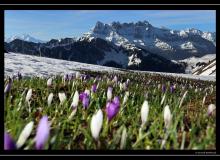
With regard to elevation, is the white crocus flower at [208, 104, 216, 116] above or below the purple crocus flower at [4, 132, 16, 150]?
above

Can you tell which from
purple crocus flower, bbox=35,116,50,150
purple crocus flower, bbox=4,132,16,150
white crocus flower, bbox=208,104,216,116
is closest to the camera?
purple crocus flower, bbox=35,116,50,150

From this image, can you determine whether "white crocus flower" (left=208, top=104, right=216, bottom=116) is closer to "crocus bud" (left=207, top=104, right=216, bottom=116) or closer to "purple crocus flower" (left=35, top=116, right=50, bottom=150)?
"crocus bud" (left=207, top=104, right=216, bottom=116)

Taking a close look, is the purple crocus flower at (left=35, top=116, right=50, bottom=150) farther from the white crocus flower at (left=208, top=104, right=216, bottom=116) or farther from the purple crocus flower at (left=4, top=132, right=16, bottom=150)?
the white crocus flower at (left=208, top=104, right=216, bottom=116)

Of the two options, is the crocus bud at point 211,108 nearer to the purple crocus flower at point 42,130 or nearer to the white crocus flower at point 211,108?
the white crocus flower at point 211,108

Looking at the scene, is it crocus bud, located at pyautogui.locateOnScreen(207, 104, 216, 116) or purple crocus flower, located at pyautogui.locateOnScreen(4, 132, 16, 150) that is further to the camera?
crocus bud, located at pyautogui.locateOnScreen(207, 104, 216, 116)

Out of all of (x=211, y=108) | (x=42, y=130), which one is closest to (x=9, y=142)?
(x=42, y=130)

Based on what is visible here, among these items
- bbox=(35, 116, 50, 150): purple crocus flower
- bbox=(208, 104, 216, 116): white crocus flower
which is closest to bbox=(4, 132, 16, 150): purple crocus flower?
bbox=(35, 116, 50, 150): purple crocus flower

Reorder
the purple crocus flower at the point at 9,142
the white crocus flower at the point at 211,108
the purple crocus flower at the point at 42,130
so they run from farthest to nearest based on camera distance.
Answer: the white crocus flower at the point at 211,108
the purple crocus flower at the point at 9,142
the purple crocus flower at the point at 42,130

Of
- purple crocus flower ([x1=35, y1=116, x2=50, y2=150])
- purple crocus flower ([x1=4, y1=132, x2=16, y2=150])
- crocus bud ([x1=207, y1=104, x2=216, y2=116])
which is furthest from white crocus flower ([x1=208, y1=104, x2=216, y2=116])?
purple crocus flower ([x1=4, y1=132, x2=16, y2=150])

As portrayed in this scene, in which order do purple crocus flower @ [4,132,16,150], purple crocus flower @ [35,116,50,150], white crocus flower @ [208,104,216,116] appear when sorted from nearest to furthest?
purple crocus flower @ [35,116,50,150], purple crocus flower @ [4,132,16,150], white crocus flower @ [208,104,216,116]

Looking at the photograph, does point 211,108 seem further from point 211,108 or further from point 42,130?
point 42,130

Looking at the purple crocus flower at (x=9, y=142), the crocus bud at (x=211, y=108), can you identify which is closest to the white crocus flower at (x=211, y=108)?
the crocus bud at (x=211, y=108)
